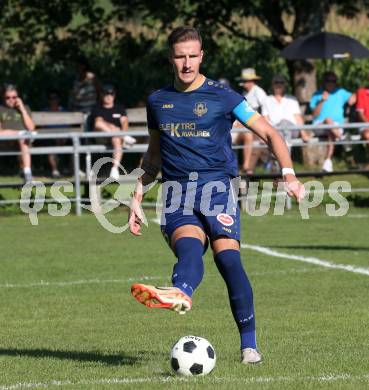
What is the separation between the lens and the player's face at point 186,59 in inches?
286

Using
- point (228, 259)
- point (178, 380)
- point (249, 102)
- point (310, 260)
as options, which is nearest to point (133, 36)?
point (249, 102)

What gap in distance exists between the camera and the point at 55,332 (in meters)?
9.32

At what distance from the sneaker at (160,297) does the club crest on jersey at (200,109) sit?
116 centimetres

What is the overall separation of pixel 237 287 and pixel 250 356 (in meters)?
0.42

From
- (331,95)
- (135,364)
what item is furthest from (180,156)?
(331,95)

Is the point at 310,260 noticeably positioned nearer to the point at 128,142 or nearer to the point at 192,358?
the point at 192,358

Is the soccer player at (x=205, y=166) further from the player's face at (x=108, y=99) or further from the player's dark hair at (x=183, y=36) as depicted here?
the player's face at (x=108, y=99)

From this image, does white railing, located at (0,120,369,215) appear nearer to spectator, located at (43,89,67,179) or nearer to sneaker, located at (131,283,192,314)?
spectator, located at (43,89,67,179)

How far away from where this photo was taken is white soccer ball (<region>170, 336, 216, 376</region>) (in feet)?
23.2

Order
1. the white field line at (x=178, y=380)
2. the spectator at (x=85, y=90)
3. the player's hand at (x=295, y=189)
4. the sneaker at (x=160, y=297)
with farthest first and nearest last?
the spectator at (x=85, y=90) < the player's hand at (x=295, y=189) < the white field line at (x=178, y=380) < the sneaker at (x=160, y=297)

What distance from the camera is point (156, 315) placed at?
33.3 feet

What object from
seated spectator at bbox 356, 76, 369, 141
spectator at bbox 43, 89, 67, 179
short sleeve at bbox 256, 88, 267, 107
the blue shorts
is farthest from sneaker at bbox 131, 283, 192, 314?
spectator at bbox 43, 89, 67, 179

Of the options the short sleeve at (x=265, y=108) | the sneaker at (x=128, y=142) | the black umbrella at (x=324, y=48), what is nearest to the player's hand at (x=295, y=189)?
the sneaker at (x=128, y=142)

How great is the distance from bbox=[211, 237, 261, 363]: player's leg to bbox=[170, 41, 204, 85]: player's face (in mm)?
981
